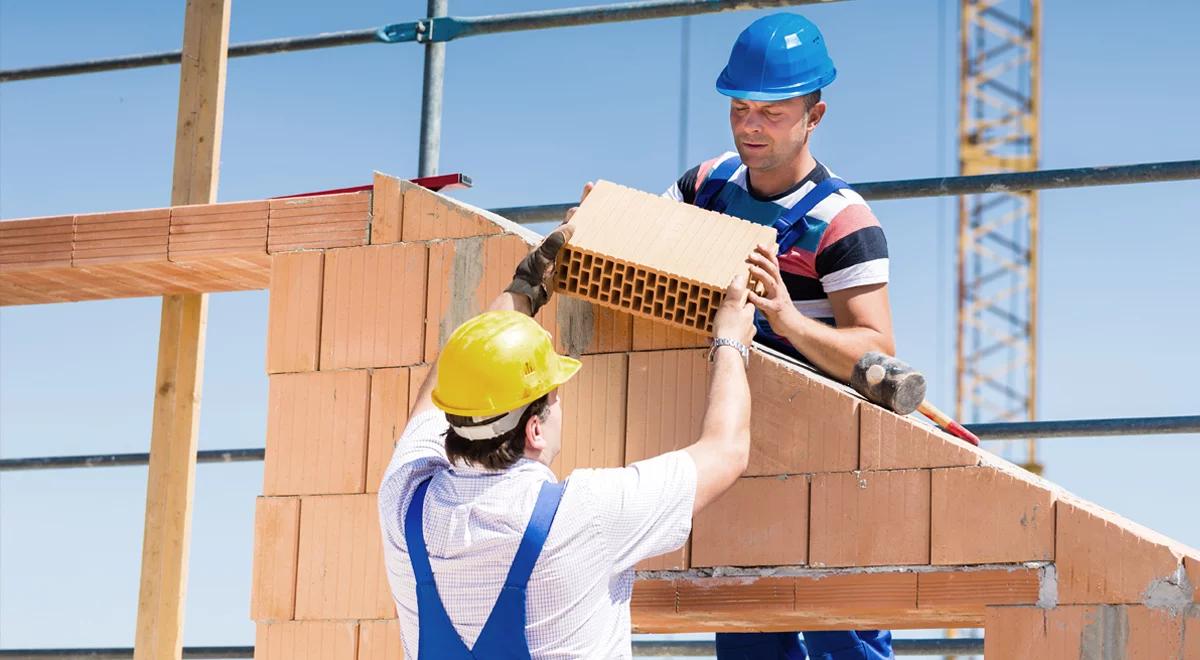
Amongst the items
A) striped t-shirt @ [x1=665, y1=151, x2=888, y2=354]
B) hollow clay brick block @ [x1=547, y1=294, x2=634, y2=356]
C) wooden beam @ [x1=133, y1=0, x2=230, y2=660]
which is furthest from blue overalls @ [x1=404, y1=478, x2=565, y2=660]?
wooden beam @ [x1=133, y1=0, x2=230, y2=660]

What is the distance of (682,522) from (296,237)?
6.04 feet

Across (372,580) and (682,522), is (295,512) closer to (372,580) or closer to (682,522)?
(372,580)

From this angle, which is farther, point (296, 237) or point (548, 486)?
point (296, 237)

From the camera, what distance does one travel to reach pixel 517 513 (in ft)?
9.18

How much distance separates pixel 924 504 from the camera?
346 centimetres

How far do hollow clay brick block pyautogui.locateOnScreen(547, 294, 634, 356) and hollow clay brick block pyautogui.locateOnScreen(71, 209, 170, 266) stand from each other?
4.37ft

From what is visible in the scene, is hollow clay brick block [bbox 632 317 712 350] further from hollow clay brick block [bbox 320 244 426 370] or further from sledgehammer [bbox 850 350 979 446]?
hollow clay brick block [bbox 320 244 426 370]

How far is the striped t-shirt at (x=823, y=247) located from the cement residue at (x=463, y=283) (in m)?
0.68

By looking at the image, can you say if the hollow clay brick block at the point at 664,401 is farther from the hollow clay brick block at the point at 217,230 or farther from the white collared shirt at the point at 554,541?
the hollow clay brick block at the point at 217,230

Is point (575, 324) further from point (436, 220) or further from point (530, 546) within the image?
point (530, 546)

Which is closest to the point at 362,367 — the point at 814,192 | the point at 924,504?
the point at 814,192

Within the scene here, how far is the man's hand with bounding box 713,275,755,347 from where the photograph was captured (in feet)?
11.0

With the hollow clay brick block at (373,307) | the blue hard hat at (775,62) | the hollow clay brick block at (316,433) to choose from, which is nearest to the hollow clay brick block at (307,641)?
the hollow clay brick block at (316,433)

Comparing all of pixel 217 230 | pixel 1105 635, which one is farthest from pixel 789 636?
pixel 217 230
